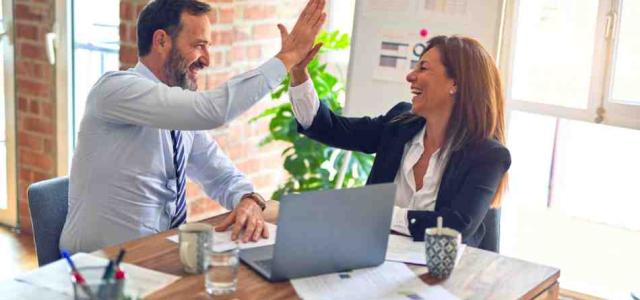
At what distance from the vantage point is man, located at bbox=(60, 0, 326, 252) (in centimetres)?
230

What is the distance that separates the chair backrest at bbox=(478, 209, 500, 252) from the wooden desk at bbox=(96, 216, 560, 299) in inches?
11.6

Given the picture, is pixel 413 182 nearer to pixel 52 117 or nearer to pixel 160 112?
pixel 160 112

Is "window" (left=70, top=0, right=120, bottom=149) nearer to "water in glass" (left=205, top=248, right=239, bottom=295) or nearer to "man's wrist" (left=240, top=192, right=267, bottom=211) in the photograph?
"man's wrist" (left=240, top=192, right=267, bottom=211)

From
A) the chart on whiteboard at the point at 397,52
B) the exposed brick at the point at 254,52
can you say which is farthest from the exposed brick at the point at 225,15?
the chart on whiteboard at the point at 397,52

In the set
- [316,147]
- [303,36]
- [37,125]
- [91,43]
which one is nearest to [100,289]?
[303,36]

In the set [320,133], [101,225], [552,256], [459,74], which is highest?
[459,74]

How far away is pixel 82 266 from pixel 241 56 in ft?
6.97

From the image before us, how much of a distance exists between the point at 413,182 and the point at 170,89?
753mm

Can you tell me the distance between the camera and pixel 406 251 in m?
2.22

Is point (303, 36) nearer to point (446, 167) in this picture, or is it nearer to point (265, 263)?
Answer: point (446, 167)

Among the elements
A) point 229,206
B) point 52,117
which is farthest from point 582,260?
point 52,117

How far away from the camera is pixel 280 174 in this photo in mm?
4355

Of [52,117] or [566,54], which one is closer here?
[566,54]

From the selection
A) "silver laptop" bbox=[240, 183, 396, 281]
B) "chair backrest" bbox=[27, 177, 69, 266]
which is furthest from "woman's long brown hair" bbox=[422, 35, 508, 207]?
"chair backrest" bbox=[27, 177, 69, 266]
